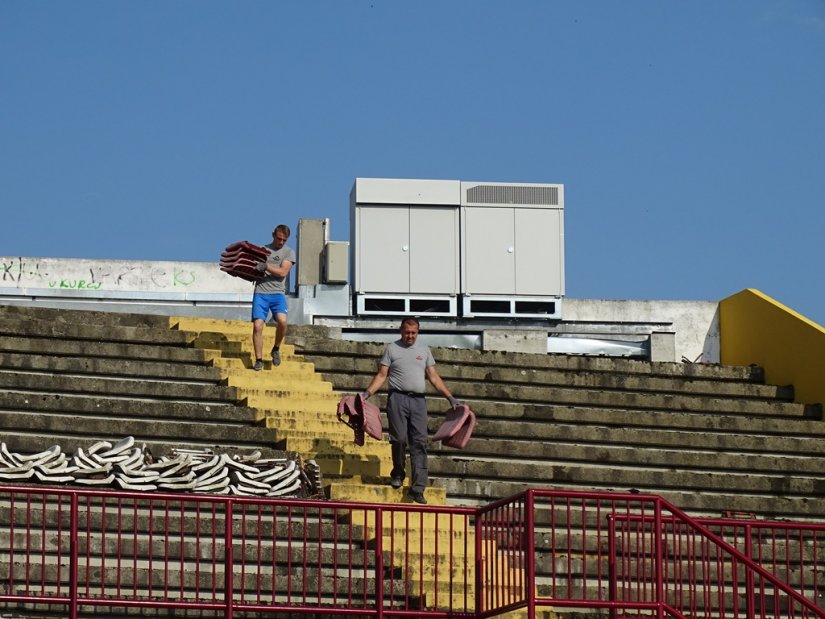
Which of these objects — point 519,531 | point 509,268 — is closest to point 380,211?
point 509,268

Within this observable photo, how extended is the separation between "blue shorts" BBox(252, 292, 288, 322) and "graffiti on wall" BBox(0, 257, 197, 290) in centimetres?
962

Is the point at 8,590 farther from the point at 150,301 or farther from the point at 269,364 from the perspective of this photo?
the point at 150,301

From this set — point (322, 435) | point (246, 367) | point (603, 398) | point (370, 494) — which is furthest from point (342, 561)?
point (603, 398)

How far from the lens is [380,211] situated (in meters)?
24.6

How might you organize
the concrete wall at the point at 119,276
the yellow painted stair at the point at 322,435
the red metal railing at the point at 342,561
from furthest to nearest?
the concrete wall at the point at 119,276
the yellow painted stair at the point at 322,435
the red metal railing at the point at 342,561

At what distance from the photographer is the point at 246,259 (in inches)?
675

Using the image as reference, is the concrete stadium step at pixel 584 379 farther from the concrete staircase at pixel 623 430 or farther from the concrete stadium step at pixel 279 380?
the concrete stadium step at pixel 279 380

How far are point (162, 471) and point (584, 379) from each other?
5.85m

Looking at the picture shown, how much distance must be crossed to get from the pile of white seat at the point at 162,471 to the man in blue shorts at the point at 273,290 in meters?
2.29

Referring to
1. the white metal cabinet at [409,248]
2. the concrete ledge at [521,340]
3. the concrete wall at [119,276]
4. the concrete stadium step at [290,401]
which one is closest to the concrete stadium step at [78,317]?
the concrete stadium step at [290,401]

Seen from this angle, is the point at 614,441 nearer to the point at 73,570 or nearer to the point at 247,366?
the point at 247,366

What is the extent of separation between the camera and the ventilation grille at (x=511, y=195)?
24.9 meters

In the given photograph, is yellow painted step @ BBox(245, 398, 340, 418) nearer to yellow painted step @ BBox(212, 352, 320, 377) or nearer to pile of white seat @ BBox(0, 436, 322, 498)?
yellow painted step @ BBox(212, 352, 320, 377)

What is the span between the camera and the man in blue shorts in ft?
56.2
